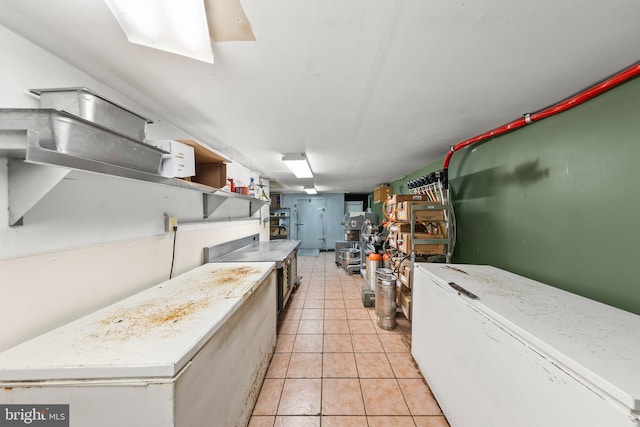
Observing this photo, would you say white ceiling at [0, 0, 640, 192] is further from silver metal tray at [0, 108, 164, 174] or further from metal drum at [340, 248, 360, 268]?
metal drum at [340, 248, 360, 268]

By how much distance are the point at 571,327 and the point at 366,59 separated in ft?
4.84

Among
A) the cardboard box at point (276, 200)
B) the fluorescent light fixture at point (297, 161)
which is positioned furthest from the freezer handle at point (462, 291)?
the cardboard box at point (276, 200)

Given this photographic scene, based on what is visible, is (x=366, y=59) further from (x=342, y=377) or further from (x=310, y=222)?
(x=310, y=222)

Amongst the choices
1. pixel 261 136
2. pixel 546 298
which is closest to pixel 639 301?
pixel 546 298

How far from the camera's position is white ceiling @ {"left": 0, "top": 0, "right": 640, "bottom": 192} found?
0.76 meters

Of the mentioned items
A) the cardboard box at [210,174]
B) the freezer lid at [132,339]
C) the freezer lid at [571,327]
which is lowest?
the freezer lid at [132,339]

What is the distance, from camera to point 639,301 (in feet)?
3.35

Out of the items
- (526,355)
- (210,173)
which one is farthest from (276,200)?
(526,355)

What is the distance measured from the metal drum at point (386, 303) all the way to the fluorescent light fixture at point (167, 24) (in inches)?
105

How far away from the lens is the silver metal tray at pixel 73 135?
2.27 feet

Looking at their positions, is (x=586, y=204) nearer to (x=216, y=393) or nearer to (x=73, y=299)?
(x=216, y=393)

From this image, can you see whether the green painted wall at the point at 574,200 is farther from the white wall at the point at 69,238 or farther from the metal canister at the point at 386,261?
the white wall at the point at 69,238

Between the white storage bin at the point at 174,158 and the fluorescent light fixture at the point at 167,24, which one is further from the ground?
the fluorescent light fixture at the point at 167,24
